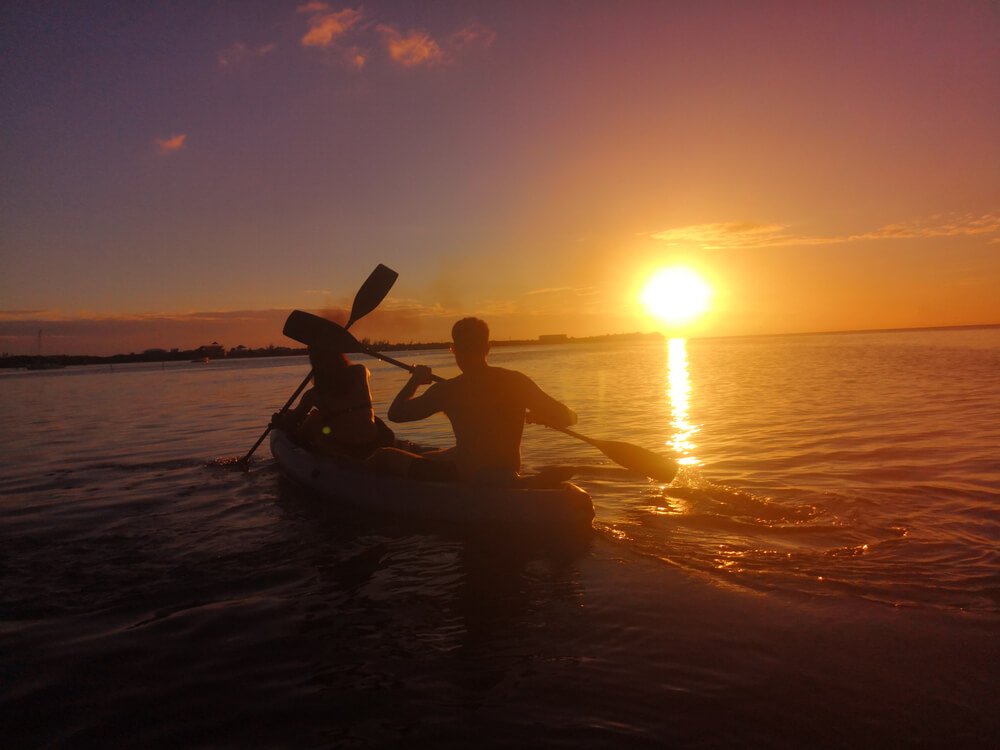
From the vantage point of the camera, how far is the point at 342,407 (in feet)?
27.1

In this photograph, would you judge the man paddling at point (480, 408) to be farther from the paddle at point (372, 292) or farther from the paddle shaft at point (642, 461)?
the paddle at point (372, 292)

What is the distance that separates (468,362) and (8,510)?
7.12 meters

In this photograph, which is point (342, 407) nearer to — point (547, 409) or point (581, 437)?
point (581, 437)

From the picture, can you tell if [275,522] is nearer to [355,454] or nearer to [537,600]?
[355,454]

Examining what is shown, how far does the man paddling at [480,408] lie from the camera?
18.7ft

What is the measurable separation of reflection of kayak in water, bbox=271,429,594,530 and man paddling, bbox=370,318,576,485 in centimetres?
19

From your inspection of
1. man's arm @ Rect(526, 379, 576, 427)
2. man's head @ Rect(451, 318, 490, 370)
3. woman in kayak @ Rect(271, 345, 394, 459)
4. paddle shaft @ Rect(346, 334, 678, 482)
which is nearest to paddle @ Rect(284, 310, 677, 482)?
paddle shaft @ Rect(346, 334, 678, 482)

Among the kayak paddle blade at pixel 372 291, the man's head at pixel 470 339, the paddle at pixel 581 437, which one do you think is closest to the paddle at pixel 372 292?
the kayak paddle blade at pixel 372 291

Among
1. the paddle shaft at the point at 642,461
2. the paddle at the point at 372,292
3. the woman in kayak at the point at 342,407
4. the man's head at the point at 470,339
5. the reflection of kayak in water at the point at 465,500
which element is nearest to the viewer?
the man's head at the point at 470,339

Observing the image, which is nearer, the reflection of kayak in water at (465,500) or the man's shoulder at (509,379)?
the man's shoulder at (509,379)

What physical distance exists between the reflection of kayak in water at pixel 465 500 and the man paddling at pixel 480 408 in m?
0.19

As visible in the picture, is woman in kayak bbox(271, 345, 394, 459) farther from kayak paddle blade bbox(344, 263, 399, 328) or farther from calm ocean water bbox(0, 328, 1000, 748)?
kayak paddle blade bbox(344, 263, 399, 328)

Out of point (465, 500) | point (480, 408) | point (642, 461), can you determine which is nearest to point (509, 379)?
point (480, 408)

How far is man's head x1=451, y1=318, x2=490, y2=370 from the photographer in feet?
18.4
